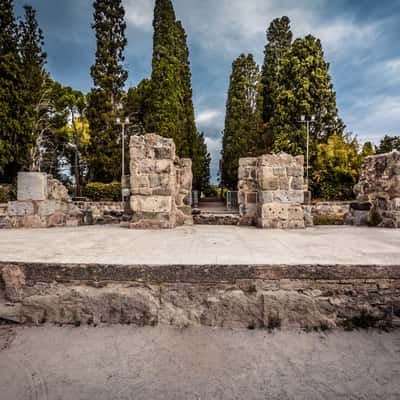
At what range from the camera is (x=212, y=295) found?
2.05m

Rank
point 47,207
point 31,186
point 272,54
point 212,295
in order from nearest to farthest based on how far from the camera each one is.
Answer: point 212,295 < point 31,186 < point 47,207 < point 272,54

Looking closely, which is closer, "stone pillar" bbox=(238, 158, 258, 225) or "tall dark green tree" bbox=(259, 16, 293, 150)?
"stone pillar" bbox=(238, 158, 258, 225)

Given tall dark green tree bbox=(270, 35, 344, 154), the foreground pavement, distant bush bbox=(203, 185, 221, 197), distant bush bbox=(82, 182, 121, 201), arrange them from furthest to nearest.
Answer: distant bush bbox=(203, 185, 221, 197), tall dark green tree bbox=(270, 35, 344, 154), distant bush bbox=(82, 182, 121, 201), the foreground pavement

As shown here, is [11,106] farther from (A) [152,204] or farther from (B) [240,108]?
(A) [152,204]

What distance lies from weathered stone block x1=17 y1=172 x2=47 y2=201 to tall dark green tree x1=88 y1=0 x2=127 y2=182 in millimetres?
13595

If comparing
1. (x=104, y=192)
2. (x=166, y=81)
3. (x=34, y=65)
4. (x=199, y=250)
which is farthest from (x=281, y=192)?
(x=34, y=65)

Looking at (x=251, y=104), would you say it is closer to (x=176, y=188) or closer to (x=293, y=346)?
(x=176, y=188)

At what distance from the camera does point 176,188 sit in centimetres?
489

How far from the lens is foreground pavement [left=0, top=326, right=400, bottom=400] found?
1.48 meters

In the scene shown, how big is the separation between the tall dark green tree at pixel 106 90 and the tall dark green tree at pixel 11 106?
12.5 feet

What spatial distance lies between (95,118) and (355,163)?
16.5 meters

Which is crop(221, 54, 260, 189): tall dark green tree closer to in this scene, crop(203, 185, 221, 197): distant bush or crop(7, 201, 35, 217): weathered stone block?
crop(203, 185, 221, 197): distant bush

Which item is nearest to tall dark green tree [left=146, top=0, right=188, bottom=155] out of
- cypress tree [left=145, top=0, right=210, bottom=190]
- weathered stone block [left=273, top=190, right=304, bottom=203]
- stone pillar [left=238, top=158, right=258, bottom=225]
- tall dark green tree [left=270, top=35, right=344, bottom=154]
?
cypress tree [left=145, top=0, right=210, bottom=190]

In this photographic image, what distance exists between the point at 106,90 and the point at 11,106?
5847mm
